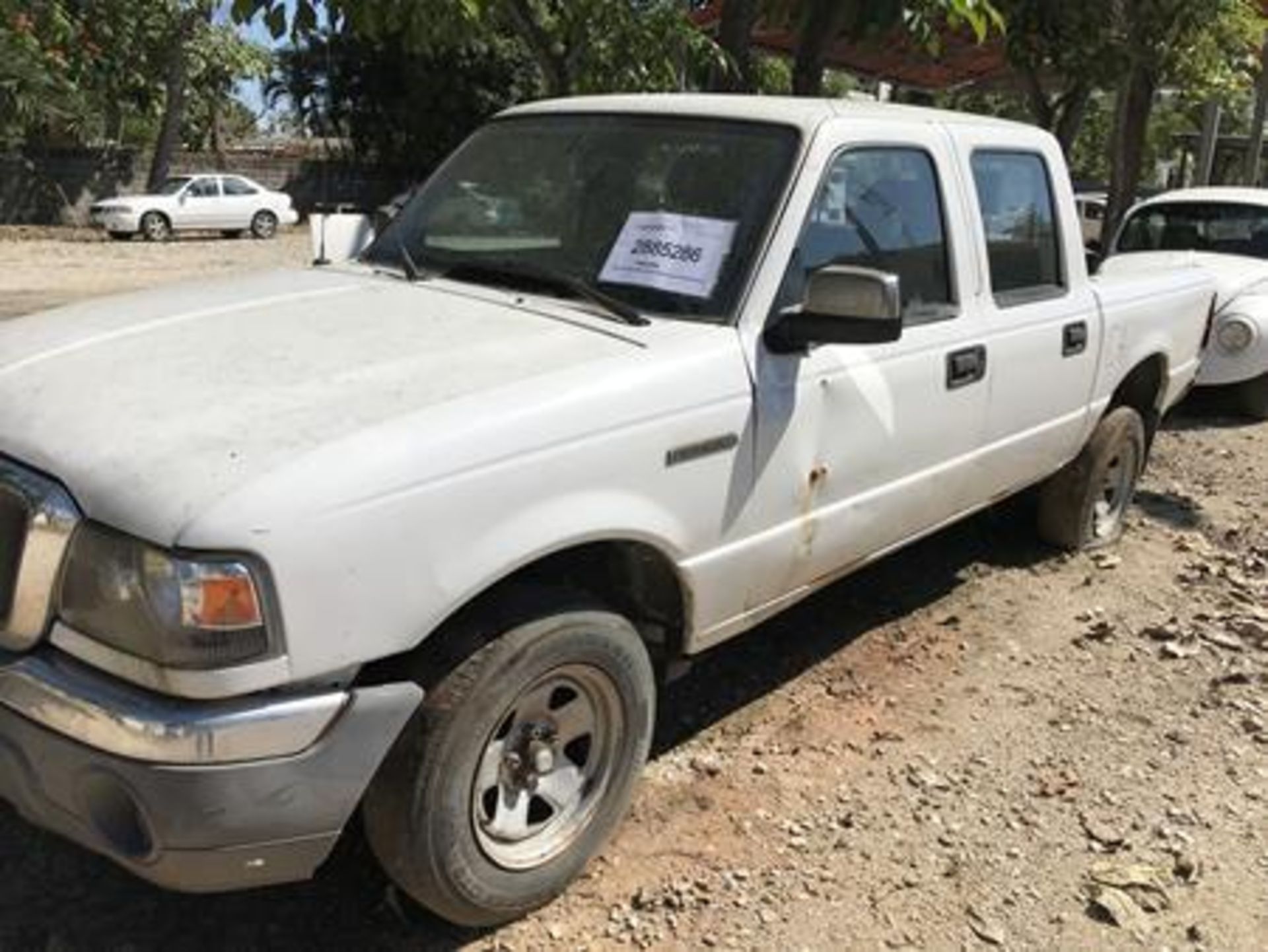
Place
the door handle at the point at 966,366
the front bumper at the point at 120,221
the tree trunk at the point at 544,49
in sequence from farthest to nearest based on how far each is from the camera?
the front bumper at the point at 120,221, the tree trunk at the point at 544,49, the door handle at the point at 966,366

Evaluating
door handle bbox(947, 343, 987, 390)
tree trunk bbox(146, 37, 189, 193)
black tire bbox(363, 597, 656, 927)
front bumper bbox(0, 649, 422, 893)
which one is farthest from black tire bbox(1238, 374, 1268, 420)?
tree trunk bbox(146, 37, 189, 193)

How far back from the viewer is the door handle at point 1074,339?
5.19 meters

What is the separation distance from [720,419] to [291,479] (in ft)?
4.03

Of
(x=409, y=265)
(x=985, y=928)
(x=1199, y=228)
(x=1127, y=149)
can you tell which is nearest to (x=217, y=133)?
(x=1127, y=149)

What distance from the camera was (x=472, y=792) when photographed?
309cm

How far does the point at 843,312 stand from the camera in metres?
3.56

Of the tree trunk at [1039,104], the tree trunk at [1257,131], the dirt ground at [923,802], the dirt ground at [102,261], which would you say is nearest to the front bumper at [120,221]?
the dirt ground at [102,261]

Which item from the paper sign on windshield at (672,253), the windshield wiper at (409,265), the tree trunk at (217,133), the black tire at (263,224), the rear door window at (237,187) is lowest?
the black tire at (263,224)

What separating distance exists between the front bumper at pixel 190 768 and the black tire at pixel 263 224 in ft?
97.8

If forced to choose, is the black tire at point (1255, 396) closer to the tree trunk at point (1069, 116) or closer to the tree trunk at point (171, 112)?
the tree trunk at point (1069, 116)

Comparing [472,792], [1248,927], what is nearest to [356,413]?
[472,792]

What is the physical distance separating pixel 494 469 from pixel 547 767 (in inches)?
31.4

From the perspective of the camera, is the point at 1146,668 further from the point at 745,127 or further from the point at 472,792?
the point at 472,792

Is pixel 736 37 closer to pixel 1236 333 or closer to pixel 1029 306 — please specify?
pixel 1029 306
